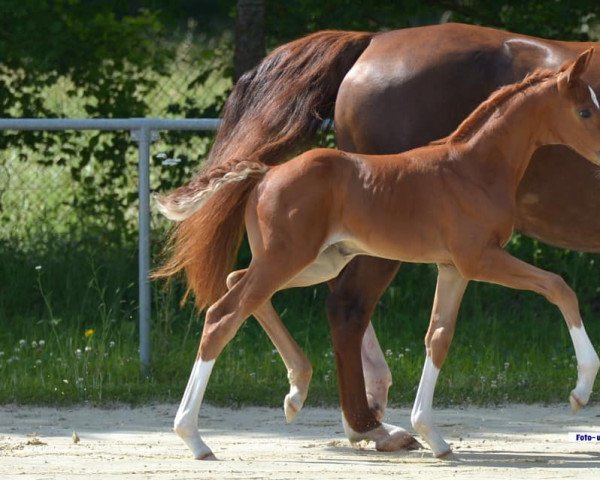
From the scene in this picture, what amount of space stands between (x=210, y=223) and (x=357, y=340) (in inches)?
32.7

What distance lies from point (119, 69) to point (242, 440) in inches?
170

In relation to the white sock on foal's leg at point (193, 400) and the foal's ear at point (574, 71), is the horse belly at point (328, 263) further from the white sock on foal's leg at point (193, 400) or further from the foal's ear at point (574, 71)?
the foal's ear at point (574, 71)

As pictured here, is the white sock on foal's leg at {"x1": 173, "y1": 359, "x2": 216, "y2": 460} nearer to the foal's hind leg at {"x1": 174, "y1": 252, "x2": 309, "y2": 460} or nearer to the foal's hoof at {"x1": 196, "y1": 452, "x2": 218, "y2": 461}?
the foal's hind leg at {"x1": 174, "y1": 252, "x2": 309, "y2": 460}

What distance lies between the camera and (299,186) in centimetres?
516

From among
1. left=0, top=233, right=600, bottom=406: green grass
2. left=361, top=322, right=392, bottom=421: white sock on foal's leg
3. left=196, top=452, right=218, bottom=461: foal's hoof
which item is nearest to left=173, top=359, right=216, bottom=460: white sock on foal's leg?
left=196, top=452, right=218, bottom=461: foal's hoof

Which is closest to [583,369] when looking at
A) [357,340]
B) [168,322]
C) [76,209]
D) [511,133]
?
[511,133]

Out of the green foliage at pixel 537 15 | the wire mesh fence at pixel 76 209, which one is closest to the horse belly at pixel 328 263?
the wire mesh fence at pixel 76 209

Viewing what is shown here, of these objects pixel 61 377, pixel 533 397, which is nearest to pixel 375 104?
pixel 533 397

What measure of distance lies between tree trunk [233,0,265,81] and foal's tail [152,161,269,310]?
2.97 metres

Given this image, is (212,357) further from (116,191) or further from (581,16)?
(581,16)

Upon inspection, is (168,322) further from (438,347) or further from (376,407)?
(438,347)

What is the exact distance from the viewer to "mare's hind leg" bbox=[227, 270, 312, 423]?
5453 millimetres

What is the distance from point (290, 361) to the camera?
5477mm

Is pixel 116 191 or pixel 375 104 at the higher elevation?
pixel 375 104
